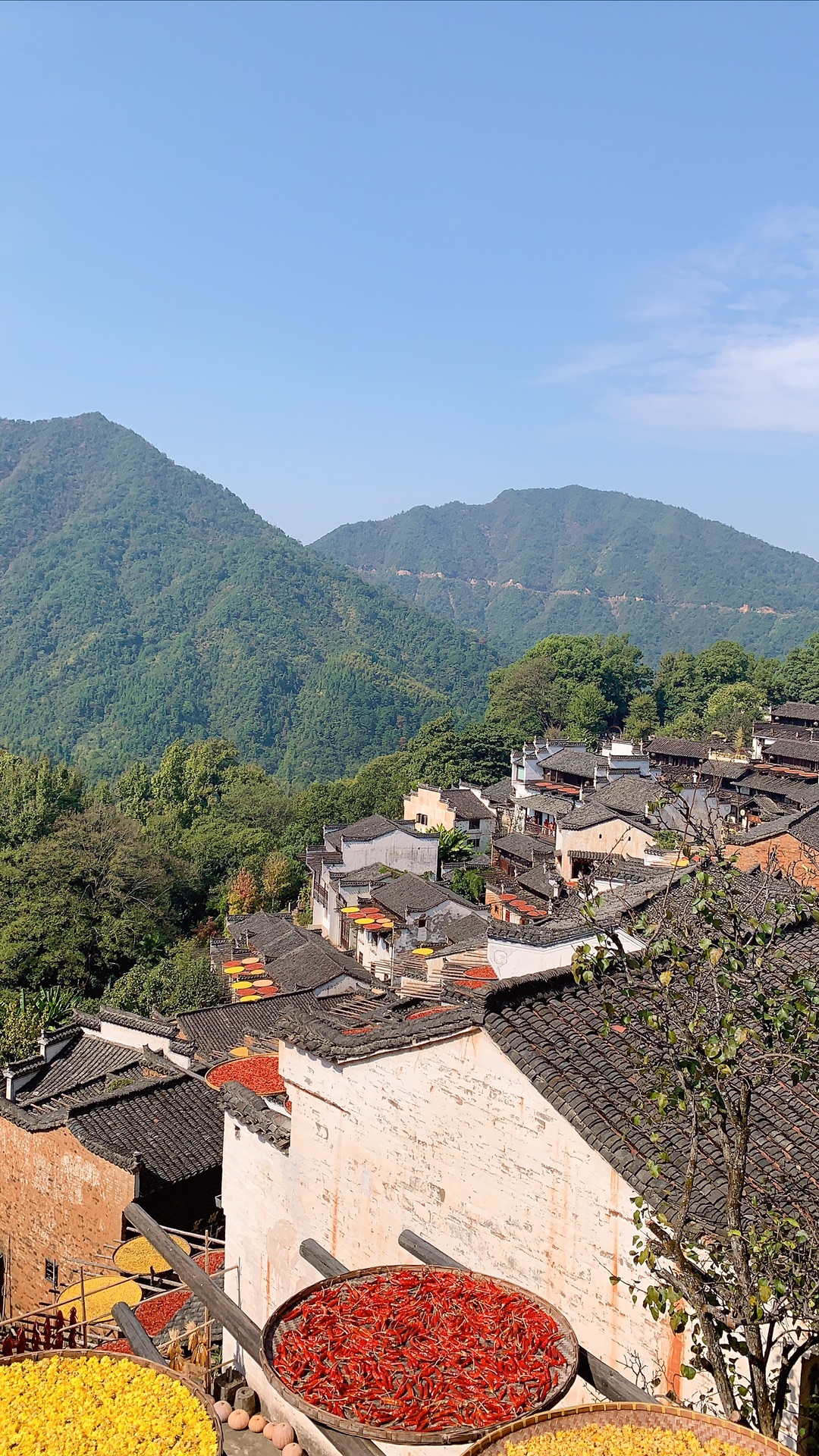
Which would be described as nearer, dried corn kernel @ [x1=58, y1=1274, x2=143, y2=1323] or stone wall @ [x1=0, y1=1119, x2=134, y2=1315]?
dried corn kernel @ [x1=58, y1=1274, x2=143, y2=1323]

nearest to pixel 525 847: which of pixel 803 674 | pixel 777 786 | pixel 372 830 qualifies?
pixel 372 830

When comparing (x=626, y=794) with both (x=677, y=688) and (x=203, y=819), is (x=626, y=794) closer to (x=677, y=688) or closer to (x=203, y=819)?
(x=203, y=819)

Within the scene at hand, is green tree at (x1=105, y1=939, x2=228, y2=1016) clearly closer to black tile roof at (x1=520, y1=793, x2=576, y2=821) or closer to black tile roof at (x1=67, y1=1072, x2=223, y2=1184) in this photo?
black tile roof at (x1=67, y1=1072, x2=223, y2=1184)

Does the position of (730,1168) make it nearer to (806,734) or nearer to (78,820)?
(78,820)

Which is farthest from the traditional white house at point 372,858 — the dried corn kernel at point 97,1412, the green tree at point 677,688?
the green tree at point 677,688

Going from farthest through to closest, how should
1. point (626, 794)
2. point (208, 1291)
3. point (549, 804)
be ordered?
point (549, 804) → point (626, 794) → point (208, 1291)

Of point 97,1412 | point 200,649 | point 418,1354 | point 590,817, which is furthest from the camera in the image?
point 200,649

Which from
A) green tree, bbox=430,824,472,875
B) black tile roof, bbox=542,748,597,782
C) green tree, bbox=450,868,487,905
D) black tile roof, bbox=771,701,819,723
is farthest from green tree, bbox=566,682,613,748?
green tree, bbox=450,868,487,905
